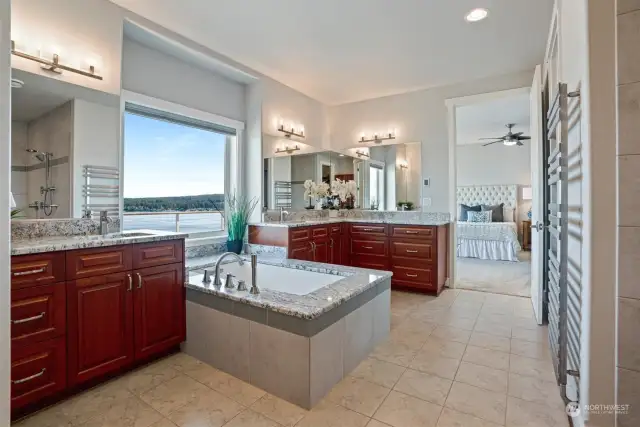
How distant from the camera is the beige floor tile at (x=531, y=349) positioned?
239cm

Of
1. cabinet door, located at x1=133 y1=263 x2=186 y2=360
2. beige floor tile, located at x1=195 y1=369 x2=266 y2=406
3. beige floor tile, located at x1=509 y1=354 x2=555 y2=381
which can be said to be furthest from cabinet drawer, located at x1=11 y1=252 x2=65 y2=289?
beige floor tile, located at x1=509 y1=354 x2=555 y2=381

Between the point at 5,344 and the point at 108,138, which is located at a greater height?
the point at 108,138

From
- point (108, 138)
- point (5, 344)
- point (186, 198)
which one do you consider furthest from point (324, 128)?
point (5, 344)

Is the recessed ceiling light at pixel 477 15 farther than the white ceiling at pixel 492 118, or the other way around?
the white ceiling at pixel 492 118

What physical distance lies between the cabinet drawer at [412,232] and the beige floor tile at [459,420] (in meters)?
2.34

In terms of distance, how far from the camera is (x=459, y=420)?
1679 millimetres

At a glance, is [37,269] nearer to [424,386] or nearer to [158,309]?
[158,309]

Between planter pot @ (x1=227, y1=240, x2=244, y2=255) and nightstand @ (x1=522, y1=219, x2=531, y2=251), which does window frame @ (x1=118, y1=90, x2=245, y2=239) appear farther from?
nightstand @ (x1=522, y1=219, x2=531, y2=251)

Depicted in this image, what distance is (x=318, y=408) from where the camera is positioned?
1.78m

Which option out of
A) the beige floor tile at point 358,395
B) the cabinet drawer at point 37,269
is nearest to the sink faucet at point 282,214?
the beige floor tile at point 358,395

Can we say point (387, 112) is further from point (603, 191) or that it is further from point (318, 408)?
point (318, 408)

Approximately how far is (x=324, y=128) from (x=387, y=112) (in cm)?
101

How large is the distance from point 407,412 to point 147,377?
63.2 inches

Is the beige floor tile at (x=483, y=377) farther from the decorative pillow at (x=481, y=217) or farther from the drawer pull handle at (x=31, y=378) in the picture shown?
the decorative pillow at (x=481, y=217)
